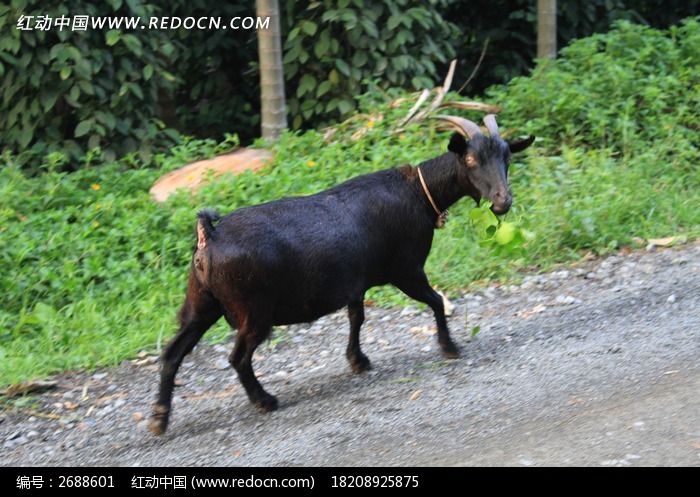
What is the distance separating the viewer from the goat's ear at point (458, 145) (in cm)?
591

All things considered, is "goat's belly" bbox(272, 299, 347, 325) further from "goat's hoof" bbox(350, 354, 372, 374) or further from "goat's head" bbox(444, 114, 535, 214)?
"goat's head" bbox(444, 114, 535, 214)

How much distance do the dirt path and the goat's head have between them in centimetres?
97

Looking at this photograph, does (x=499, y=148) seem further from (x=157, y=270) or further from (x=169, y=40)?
(x=169, y=40)

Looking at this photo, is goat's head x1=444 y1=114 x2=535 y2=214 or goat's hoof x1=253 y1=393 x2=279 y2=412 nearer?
goat's hoof x1=253 y1=393 x2=279 y2=412

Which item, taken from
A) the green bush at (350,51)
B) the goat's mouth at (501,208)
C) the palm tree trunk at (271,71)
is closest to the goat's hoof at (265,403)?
the goat's mouth at (501,208)

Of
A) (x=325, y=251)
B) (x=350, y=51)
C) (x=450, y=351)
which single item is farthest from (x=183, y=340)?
(x=350, y=51)

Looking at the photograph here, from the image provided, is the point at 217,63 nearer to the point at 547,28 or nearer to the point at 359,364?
the point at 547,28

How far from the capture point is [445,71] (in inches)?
507

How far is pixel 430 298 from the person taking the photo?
6.03 meters

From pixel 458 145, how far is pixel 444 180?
23cm

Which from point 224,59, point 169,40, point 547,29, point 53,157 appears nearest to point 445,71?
point 547,29

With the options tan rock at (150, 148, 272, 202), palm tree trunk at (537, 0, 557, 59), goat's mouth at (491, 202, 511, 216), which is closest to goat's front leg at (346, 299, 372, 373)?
goat's mouth at (491, 202, 511, 216)

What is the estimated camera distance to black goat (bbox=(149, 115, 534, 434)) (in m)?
5.29

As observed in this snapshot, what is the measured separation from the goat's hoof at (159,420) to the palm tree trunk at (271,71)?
4908 millimetres
